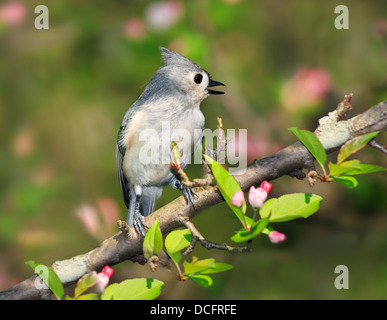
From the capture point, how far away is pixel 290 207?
4.52 ft

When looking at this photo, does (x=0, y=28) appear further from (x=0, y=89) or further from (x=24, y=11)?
(x=0, y=89)

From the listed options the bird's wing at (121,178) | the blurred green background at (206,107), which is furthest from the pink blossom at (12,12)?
the bird's wing at (121,178)

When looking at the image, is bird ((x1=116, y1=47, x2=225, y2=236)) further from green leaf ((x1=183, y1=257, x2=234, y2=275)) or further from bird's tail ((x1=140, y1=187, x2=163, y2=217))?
green leaf ((x1=183, y1=257, x2=234, y2=275))

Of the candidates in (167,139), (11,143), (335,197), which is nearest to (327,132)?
(167,139)

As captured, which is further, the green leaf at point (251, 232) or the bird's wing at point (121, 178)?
the bird's wing at point (121, 178)

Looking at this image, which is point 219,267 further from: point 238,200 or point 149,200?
point 149,200

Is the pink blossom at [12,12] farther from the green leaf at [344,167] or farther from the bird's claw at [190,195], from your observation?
the green leaf at [344,167]

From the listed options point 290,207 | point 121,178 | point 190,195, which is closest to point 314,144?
point 290,207

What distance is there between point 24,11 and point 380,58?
236cm

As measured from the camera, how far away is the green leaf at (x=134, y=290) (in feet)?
4.75

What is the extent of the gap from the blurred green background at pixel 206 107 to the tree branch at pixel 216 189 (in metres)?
0.90

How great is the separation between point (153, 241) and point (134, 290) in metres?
0.15

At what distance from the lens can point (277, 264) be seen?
10.9 feet

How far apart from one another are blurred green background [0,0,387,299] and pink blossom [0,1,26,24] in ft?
0.03
